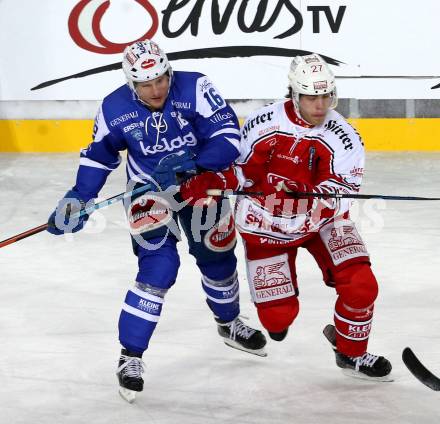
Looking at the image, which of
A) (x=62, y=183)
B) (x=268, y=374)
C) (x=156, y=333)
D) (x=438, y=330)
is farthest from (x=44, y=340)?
(x=62, y=183)

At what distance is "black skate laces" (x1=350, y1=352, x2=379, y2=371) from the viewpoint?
3600 millimetres

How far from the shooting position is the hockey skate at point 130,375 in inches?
135

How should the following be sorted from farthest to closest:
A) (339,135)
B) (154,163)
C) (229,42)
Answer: (229,42)
(154,163)
(339,135)

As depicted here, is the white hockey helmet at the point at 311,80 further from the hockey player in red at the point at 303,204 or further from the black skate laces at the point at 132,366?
the black skate laces at the point at 132,366

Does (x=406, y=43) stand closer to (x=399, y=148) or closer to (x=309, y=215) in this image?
(x=399, y=148)

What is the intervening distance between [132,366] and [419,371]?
3.01ft

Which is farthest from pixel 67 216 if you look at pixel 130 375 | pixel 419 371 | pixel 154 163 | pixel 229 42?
pixel 229 42

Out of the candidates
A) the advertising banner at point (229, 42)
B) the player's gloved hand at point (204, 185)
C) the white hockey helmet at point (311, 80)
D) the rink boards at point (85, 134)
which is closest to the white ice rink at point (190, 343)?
the player's gloved hand at point (204, 185)

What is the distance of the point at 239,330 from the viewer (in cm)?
393

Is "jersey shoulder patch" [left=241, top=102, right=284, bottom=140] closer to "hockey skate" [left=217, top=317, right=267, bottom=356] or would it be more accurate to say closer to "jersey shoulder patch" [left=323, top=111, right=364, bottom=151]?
"jersey shoulder patch" [left=323, top=111, right=364, bottom=151]

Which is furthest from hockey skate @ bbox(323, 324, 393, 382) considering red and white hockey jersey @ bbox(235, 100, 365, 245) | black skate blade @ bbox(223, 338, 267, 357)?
red and white hockey jersey @ bbox(235, 100, 365, 245)

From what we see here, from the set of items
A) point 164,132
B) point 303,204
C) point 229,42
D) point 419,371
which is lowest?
point 419,371

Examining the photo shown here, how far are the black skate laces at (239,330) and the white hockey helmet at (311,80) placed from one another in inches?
34.9

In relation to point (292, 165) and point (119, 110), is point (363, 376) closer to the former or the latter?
point (292, 165)
